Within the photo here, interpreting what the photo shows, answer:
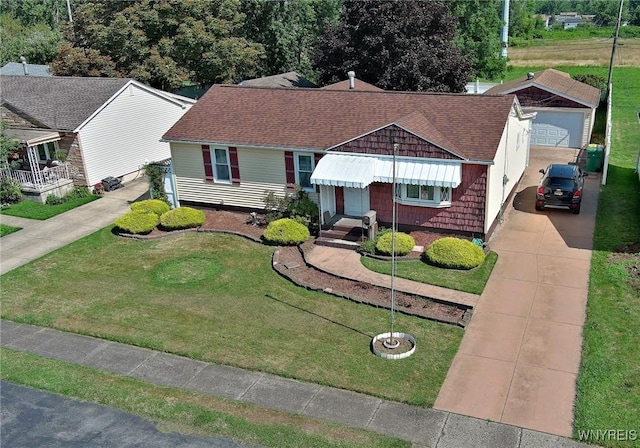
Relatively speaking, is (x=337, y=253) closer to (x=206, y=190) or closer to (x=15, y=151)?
(x=206, y=190)

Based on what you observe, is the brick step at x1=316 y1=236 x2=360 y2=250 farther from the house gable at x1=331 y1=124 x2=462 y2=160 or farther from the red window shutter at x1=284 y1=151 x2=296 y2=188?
the house gable at x1=331 y1=124 x2=462 y2=160

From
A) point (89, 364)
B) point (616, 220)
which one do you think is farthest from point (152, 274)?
point (616, 220)

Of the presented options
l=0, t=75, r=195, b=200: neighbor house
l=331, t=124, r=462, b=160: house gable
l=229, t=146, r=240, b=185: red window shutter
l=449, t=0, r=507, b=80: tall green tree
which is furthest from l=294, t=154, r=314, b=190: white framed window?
l=449, t=0, r=507, b=80: tall green tree

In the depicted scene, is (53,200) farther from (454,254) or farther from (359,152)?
(454,254)

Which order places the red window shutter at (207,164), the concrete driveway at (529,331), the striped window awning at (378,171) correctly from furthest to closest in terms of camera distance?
the red window shutter at (207,164), the striped window awning at (378,171), the concrete driveway at (529,331)

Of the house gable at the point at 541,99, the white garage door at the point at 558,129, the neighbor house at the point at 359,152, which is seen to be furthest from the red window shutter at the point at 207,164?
the white garage door at the point at 558,129

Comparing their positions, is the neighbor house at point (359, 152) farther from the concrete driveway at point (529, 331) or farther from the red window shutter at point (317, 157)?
the concrete driveway at point (529, 331)
